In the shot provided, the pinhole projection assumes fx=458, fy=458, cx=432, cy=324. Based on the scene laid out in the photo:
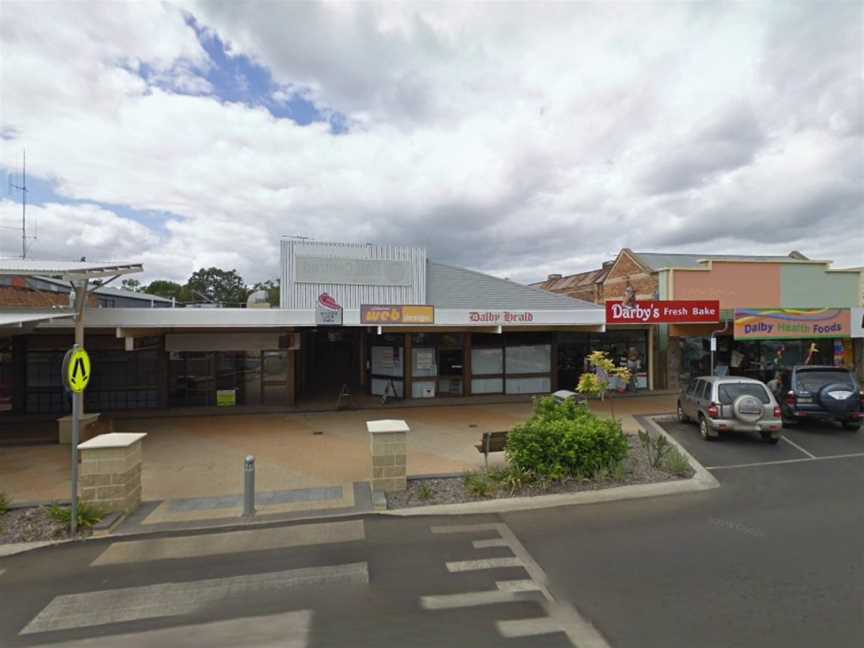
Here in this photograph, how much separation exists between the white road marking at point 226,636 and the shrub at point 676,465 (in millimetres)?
6888

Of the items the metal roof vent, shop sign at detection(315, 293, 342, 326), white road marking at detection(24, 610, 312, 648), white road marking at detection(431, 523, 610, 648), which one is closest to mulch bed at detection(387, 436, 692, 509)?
white road marking at detection(431, 523, 610, 648)

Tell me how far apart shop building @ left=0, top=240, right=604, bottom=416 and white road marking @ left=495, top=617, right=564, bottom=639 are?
387 inches

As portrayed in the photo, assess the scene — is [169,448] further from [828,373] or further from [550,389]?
[828,373]

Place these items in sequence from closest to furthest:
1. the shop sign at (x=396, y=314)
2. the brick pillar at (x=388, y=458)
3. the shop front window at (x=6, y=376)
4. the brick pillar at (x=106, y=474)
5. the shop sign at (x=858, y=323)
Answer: the brick pillar at (x=106, y=474) < the brick pillar at (x=388, y=458) < the shop sign at (x=396, y=314) < the shop front window at (x=6, y=376) < the shop sign at (x=858, y=323)

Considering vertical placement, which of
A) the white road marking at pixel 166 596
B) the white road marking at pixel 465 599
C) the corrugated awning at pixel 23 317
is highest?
the corrugated awning at pixel 23 317

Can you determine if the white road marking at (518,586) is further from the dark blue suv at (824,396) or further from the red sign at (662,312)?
the red sign at (662,312)

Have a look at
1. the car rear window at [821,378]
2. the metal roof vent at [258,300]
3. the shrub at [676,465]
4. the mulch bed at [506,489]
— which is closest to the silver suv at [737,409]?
the car rear window at [821,378]

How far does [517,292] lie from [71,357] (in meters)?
15.5

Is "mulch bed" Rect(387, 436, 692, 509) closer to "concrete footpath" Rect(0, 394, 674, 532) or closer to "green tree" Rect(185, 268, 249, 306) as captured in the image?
"concrete footpath" Rect(0, 394, 674, 532)

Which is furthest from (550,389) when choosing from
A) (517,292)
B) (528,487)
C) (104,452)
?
(104,452)

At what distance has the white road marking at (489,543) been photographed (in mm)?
5727

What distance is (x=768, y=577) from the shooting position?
4918mm

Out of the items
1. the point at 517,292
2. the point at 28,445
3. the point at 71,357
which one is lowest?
the point at 28,445

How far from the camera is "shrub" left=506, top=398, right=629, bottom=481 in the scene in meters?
7.70
